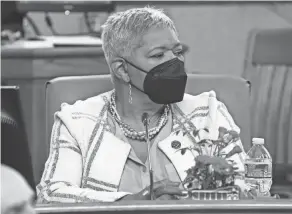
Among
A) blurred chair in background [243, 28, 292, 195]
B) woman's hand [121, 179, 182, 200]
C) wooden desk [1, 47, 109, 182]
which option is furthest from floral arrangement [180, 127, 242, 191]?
wooden desk [1, 47, 109, 182]

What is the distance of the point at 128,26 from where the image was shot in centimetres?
227

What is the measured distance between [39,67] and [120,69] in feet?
5.70

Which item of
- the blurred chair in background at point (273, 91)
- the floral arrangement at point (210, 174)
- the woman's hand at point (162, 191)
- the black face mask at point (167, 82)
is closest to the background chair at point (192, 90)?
the black face mask at point (167, 82)

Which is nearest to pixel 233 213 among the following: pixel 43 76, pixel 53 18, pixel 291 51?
pixel 291 51

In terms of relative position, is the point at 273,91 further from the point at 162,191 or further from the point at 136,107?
Answer: the point at 162,191

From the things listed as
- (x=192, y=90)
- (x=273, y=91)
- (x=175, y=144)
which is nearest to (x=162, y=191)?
(x=175, y=144)

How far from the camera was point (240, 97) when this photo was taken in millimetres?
2455

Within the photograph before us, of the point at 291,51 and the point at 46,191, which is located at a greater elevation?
the point at 291,51

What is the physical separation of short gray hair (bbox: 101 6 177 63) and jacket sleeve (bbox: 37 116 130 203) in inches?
11.5

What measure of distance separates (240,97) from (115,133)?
18.1 inches

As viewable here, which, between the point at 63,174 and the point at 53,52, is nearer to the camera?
the point at 63,174

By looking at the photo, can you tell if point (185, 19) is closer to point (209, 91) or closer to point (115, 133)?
point (209, 91)

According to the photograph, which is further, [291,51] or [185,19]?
[185,19]

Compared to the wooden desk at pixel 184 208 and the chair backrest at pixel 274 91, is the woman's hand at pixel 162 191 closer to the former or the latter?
the wooden desk at pixel 184 208
